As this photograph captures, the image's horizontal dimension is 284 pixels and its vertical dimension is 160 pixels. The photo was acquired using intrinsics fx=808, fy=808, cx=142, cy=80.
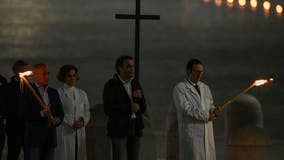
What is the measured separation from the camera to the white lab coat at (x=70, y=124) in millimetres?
8984

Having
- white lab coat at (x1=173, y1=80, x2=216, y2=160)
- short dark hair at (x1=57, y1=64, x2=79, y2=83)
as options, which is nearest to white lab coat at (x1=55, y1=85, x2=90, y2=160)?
short dark hair at (x1=57, y1=64, x2=79, y2=83)

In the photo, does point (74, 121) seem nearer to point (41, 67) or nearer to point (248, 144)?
point (41, 67)

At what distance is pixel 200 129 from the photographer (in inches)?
358

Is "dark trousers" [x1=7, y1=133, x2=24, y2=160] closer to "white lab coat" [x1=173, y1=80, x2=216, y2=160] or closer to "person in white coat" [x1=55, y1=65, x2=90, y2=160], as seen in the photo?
"person in white coat" [x1=55, y1=65, x2=90, y2=160]

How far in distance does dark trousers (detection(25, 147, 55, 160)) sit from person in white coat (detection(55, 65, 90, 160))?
28.0 inches

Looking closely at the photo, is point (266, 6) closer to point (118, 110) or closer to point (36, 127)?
point (118, 110)

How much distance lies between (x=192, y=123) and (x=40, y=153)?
182 cm

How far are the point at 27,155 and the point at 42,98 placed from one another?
61 centimetres

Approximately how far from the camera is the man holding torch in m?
8.12

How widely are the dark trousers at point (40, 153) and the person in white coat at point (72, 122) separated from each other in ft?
2.34

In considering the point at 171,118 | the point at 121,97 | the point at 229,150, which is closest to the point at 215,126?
the point at 229,150

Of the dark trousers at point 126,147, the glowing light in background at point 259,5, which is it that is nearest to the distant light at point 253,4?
the glowing light in background at point 259,5

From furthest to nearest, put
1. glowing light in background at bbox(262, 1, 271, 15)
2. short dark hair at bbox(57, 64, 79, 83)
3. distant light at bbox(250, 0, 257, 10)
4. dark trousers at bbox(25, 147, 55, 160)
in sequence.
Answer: glowing light in background at bbox(262, 1, 271, 15), distant light at bbox(250, 0, 257, 10), short dark hair at bbox(57, 64, 79, 83), dark trousers at bbox(25, 147, 55, 160)

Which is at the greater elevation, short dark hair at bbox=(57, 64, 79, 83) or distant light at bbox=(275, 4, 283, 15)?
distant light at bbox=(275, 4, 283, 15)
